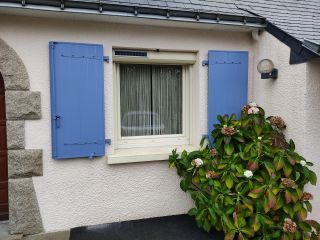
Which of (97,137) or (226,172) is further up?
(97,137)

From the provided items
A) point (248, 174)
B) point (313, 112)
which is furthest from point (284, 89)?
point (248, 174)

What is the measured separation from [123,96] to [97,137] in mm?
862

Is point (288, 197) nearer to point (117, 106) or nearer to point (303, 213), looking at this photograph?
point (303, 213)

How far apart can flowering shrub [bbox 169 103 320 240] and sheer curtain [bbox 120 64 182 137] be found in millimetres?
788

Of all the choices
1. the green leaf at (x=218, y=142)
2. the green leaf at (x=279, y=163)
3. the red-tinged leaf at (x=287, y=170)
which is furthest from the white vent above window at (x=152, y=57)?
the red-tinged leaf at (x=287, y=170)

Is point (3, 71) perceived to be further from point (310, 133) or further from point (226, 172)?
point (310, 133)

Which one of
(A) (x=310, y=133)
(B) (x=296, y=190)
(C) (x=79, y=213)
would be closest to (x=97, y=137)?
(C) (x=79, y=213)

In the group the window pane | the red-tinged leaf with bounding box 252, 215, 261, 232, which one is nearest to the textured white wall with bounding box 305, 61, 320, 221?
the red-tinged leaf with bounding box 252, 215, 261, 232

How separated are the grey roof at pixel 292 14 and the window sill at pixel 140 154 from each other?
2347 mm

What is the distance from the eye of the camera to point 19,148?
3.57 metres

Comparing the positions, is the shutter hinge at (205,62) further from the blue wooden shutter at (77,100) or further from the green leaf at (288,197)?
the green leaf at (288,197)

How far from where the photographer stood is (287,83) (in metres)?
3.88

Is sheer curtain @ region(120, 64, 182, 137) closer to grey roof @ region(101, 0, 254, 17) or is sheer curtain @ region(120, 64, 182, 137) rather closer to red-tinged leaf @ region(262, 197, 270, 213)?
grey roof @ region(101, 0, 254, 17)

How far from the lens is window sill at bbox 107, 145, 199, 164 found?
389 centimetres
